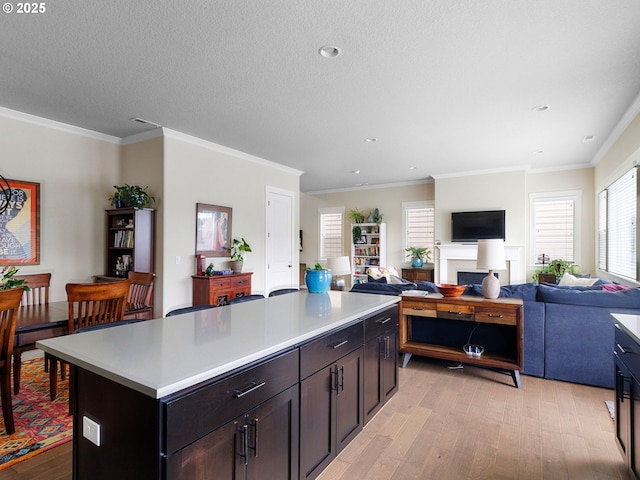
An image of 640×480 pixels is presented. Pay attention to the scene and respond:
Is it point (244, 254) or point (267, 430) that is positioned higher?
point (244, 254)

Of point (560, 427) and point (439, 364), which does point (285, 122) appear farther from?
point (560, 427)

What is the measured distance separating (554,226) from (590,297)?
13.9 ft

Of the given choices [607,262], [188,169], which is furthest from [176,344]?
[607,262]

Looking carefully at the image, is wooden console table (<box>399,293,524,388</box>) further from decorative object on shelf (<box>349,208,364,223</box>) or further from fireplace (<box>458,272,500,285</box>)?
decorative object on shelf (<box>349,208,364,223</box>)

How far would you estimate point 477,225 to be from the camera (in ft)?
22.7

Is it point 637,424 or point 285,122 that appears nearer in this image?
point 637,424

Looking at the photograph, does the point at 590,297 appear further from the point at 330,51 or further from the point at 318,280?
the point at 330,51

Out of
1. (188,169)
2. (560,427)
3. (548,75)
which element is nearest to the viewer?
(560,427)

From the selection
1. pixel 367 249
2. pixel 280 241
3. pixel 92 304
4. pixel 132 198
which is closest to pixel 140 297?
pixel 92 304

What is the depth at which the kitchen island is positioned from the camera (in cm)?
111

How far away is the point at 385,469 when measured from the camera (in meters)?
2.05

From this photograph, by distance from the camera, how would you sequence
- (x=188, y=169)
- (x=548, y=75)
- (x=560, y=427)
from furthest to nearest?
(x=188, y=169)
(x=548, y=75)
(x=560, y=427)

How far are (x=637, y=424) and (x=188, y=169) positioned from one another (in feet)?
16.0

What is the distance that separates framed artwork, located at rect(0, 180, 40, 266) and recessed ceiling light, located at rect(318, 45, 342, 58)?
3.61 metres
